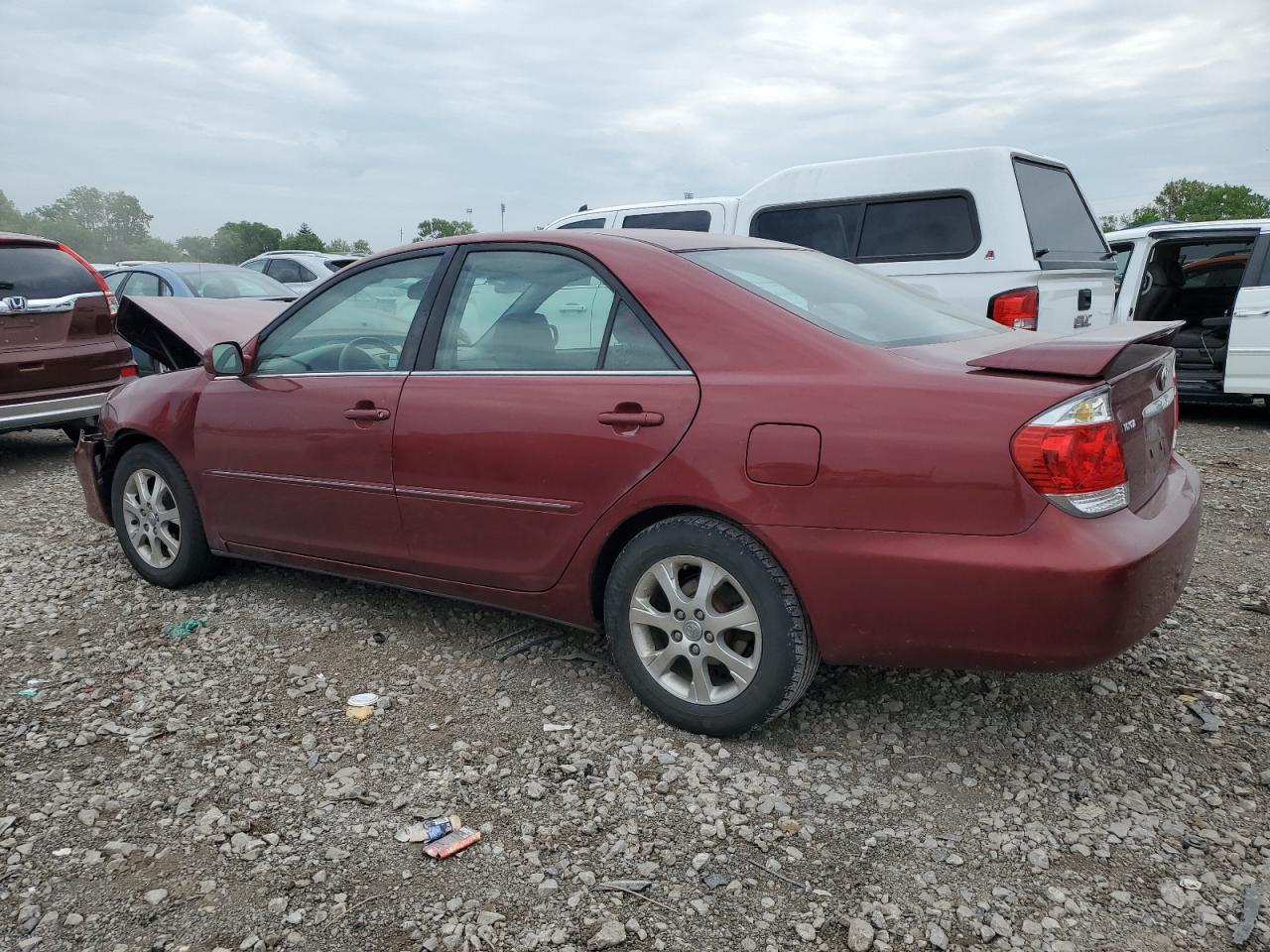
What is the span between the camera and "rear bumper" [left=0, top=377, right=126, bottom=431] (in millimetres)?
7113

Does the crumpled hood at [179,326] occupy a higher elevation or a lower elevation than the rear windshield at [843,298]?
lower

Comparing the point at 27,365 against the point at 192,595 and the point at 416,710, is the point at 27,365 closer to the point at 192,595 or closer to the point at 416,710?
the point at 192,595

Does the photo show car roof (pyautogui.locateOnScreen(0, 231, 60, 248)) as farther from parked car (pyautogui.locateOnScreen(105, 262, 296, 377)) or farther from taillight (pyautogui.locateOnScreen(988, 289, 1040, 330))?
taillight (pyautogui.locateOnScreen(988, 289, 1040, 330))

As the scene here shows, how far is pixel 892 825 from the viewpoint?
2635 mm

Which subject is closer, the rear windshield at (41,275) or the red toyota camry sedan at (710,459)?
the red toyota camry sedan at (710,459)

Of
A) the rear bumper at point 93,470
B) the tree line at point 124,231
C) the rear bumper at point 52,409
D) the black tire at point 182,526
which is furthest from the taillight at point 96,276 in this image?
the tree line at point 124,231

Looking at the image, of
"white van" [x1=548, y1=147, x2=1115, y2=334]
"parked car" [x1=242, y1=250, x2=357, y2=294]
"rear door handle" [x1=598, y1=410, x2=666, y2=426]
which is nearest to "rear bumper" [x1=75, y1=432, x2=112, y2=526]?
"rear door handle" [x1=598, y1=410, x2=666, y2=426]

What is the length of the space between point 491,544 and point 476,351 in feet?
2.25

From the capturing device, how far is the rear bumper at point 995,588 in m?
2.45

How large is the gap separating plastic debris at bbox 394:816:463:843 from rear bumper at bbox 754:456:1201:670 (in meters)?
1.13

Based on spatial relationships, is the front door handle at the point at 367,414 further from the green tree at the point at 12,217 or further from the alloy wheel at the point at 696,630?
the green tree at the point at 12,217

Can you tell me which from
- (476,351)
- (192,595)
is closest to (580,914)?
(476,351)

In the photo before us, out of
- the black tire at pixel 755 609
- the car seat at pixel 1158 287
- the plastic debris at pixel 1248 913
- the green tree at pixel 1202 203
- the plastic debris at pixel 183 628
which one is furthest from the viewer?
the green tree at pixel 1202 203

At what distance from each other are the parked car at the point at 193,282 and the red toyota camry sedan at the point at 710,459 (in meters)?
6.84
